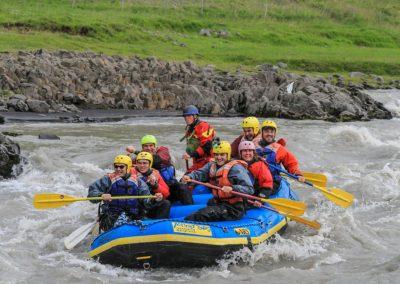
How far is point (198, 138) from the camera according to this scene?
45.6ft

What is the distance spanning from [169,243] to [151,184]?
1544 mm

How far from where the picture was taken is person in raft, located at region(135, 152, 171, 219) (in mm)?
11578

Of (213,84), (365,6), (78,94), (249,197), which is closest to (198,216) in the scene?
(249,197)

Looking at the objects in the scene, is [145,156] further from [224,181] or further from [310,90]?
[310,90]

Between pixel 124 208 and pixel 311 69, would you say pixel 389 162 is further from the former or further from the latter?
pixel 311 69

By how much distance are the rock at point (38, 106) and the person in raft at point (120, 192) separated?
58.4ft

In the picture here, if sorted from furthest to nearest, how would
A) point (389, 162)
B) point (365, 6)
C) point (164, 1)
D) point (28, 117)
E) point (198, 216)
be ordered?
point (365, 6), point (164, 1), point (28, 117), point (389, 162), point (198, 216)

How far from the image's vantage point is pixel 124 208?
11.5 meters

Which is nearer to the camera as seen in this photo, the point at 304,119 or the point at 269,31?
the point at 304,119

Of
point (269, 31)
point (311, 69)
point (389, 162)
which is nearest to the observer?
point (389, 162)

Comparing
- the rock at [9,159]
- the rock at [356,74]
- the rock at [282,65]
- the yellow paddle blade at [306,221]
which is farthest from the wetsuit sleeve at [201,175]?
the rock at [356,74]

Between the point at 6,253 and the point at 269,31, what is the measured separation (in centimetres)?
5189

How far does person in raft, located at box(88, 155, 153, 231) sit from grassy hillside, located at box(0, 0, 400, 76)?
2905 cm

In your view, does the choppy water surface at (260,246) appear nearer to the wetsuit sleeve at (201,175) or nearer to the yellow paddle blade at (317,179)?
the yellow paddle blade at (317,179)
